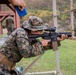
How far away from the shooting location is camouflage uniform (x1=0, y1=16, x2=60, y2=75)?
4730 mm

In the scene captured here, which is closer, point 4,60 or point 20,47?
point 20,47

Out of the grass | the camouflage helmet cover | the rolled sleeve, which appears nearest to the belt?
the rolled sleeve

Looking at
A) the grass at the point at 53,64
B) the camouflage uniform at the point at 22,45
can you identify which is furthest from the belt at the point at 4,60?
the grass at the point at 53,64

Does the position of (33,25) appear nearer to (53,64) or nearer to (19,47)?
(19,47)

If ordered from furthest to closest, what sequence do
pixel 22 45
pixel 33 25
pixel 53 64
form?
pixel 53 64, pixel 33 25, pixel 22 45

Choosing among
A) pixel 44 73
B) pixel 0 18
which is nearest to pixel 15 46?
pixel 44 73

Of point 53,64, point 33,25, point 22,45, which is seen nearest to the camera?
point 22,45

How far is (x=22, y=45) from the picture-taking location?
4711 mm

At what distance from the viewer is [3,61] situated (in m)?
4.94

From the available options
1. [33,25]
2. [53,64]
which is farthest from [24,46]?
[53,64]

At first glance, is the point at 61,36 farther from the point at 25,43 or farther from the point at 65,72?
the point at 65,72

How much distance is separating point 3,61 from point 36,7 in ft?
56.8

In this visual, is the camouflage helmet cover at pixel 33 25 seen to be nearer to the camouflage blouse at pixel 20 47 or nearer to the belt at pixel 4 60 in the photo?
the camouflage blouse at pixel 20 47

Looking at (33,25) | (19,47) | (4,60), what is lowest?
(4,60)
